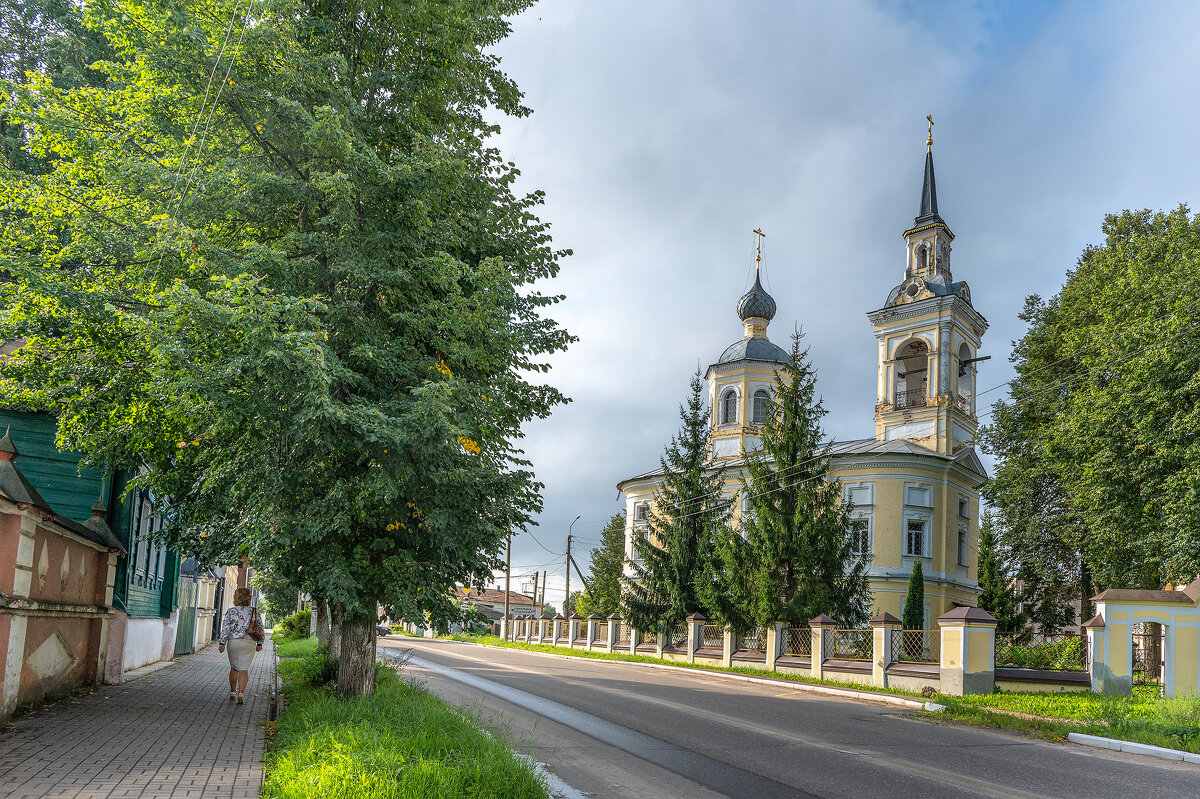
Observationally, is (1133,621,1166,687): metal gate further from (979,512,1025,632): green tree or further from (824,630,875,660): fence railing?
(979,512,1025,632): green tree

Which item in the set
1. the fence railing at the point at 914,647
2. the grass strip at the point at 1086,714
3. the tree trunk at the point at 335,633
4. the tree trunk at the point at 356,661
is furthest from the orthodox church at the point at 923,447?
the tree trunk at the point at 356,661

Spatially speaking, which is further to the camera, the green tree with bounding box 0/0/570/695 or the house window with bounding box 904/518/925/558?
the house window with bounding box 904/518/925/558

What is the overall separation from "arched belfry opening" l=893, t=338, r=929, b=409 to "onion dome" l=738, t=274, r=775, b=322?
8655 millimetres

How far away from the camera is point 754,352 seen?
42062 millimetres

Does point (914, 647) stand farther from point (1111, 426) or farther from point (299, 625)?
point (299, 625)

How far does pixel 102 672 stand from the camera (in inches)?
490

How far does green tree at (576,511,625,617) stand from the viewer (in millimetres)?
47531

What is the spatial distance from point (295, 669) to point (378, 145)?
11.3 metres

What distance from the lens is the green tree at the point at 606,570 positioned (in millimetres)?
47531

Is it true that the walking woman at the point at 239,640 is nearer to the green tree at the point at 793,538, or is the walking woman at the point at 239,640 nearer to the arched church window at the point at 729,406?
the green tree at the point at 793,538

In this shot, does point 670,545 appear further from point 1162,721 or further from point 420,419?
point 420,419

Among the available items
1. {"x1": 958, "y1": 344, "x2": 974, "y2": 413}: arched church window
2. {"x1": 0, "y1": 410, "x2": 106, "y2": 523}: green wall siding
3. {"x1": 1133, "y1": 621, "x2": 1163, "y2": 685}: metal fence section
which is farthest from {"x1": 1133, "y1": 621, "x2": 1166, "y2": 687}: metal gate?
{"x1": 0, "y1": 410, "x2": 106, "y2": 523}: green wall siding

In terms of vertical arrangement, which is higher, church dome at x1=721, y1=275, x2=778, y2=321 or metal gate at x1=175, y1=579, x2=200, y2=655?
church dome at x1=721, y1=275, x2=778, y2=321

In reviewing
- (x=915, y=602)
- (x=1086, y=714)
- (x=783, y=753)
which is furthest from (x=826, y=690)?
(x=915, y=602)
